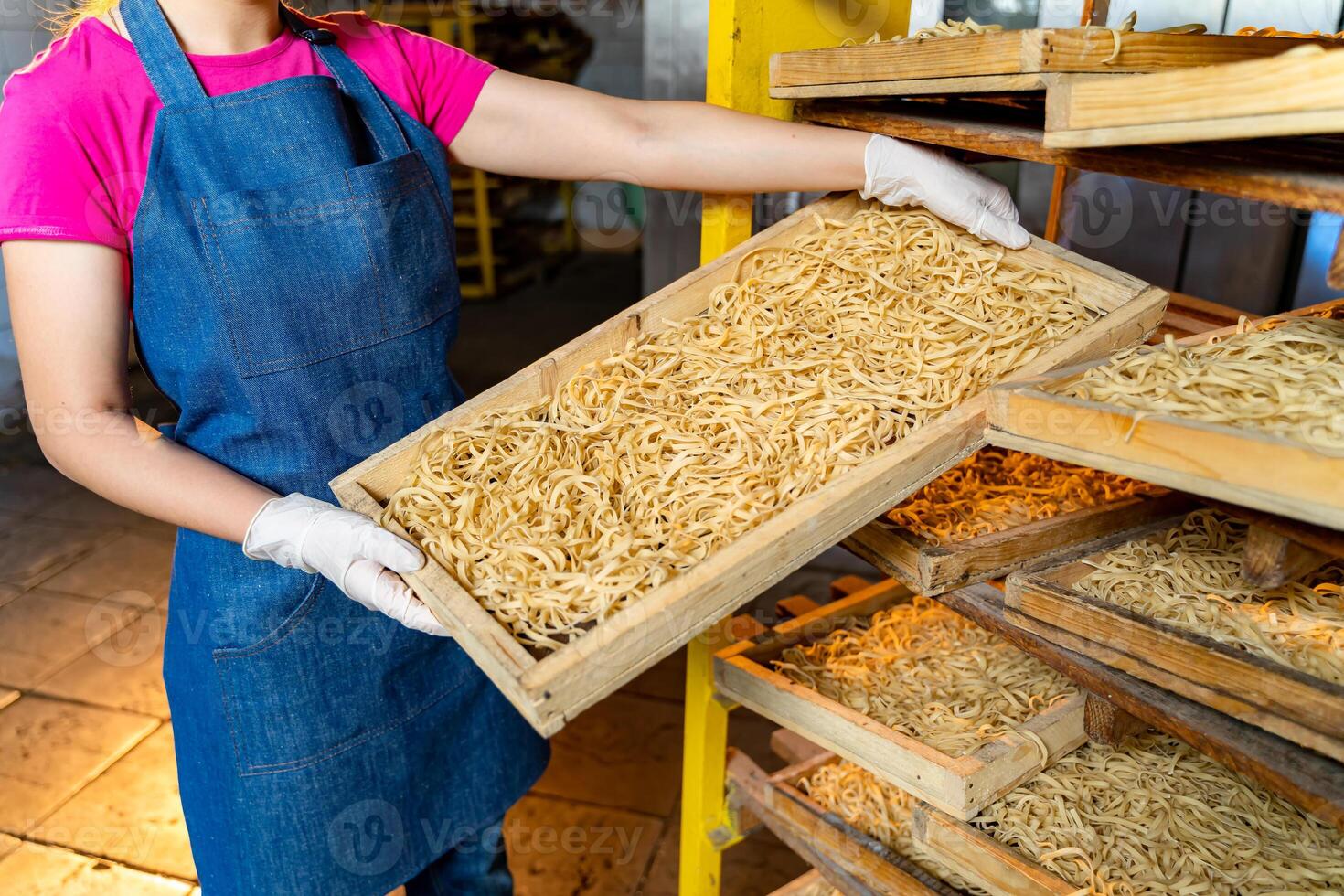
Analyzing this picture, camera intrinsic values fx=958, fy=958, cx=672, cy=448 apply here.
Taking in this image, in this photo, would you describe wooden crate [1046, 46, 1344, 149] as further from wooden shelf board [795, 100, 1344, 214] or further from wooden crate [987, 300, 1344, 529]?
wooden crate [987, 300, 1344, 529]

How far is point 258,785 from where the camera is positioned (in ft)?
6.28

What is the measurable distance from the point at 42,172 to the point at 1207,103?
170 cm

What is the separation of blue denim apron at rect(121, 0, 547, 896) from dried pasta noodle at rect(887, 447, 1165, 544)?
106cm

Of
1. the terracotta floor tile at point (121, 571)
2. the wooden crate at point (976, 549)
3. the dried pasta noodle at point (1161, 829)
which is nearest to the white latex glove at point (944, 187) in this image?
the wooden crate at point (976, 549)

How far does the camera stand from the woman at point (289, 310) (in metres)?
1.63

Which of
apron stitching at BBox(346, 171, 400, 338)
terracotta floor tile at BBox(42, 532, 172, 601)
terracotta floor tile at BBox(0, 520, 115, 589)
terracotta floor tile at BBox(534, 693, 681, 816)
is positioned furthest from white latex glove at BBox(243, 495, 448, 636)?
terracotta floor tile at BBox(0, 520, 115, 589)

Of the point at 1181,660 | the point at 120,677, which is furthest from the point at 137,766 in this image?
the point at 1181,660

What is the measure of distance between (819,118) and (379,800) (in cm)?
172

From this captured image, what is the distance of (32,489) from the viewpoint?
590cm

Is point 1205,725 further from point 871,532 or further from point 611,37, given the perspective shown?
point 611,37

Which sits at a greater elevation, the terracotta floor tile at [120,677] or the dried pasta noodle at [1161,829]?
the dried pasta noodle at [1161,829]

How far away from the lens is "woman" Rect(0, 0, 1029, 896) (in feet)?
5.33

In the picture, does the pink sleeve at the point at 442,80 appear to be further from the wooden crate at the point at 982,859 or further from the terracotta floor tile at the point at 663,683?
the terracotta floor tile at the point at 663,683

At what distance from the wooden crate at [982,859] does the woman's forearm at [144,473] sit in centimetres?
139
